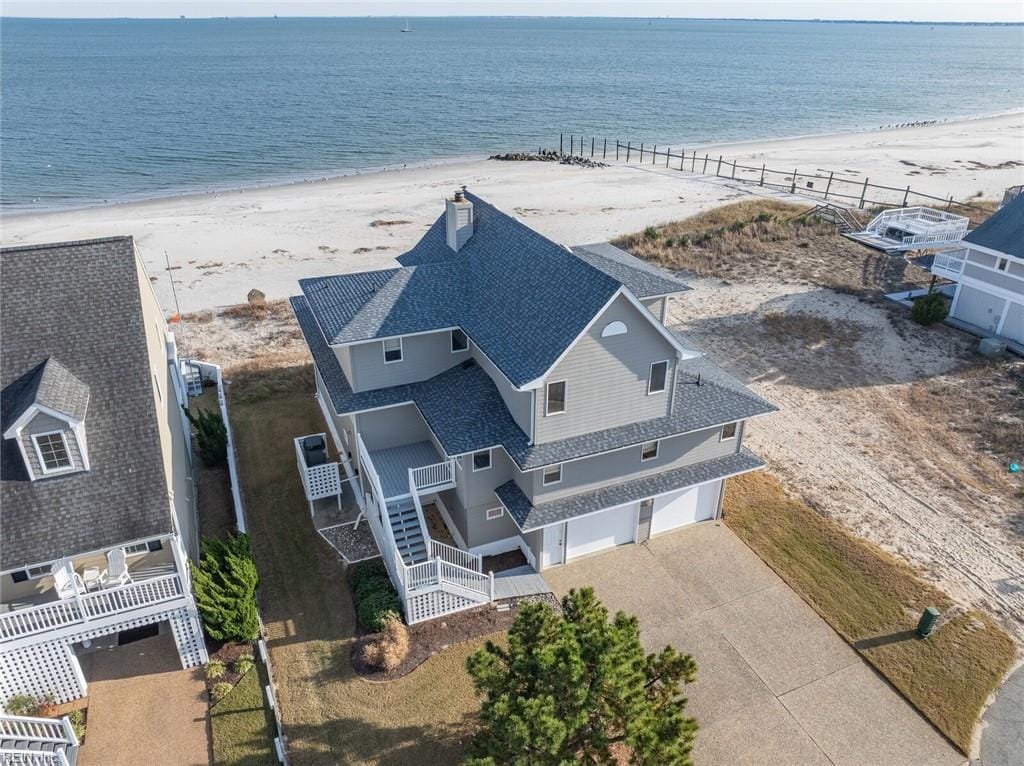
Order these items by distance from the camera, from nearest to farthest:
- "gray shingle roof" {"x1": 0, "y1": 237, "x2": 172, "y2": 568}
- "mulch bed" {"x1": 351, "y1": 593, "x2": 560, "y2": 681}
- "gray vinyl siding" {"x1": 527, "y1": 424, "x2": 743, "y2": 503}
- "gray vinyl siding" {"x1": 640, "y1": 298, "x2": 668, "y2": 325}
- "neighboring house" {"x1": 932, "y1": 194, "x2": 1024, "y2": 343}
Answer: "gray shingle roof" {"x1": 0, "y1": 237, "x2": 172, "y2": 568}
"mulch bed" {"x1": 351, "y1": 593, "x2": 560, "y2": 681}
"gray vinyl siding" {"x1": 527, "y1": 424, "x2": 743, "y2": 503}
"gray vinyl siding" {"x1": 640, "y1": 298, "x2": 668, "y2": 325}
"neighboring house" {"x1": 932, "y1": 194, "x2": 1024, "y2": 343}

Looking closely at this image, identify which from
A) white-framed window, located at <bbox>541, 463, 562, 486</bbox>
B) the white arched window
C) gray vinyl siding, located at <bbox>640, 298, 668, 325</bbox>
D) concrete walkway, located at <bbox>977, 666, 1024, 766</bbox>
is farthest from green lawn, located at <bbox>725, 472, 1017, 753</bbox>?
the white arched window

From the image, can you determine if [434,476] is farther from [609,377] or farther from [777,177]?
[777,177]

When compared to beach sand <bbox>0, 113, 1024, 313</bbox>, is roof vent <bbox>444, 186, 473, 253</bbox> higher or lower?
higher

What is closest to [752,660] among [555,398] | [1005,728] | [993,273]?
[1005,728]

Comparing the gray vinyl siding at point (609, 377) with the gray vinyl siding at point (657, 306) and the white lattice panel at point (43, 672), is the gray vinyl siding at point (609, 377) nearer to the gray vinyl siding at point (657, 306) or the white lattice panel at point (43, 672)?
the gray vinyl siding at point (657, 306)

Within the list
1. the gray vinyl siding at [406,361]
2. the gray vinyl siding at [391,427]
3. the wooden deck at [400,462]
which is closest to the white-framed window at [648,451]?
the wooden deck at [400,462]

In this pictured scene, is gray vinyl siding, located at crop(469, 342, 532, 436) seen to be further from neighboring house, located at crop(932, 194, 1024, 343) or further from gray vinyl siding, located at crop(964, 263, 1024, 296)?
gray vinyl siding, located at crop(964, 263, 1024, 296)
